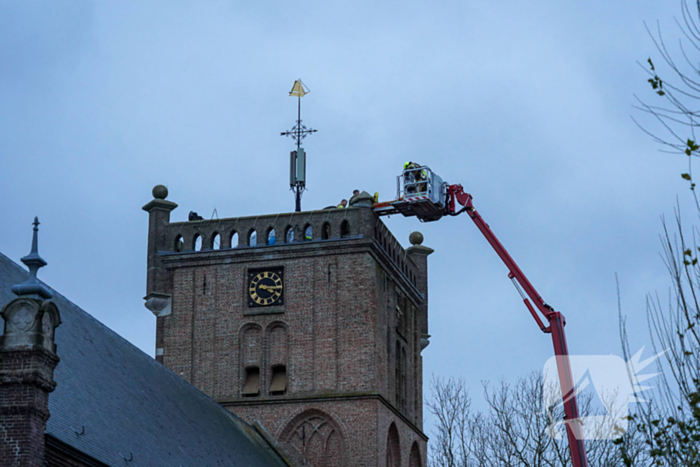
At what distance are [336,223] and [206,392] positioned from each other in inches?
252

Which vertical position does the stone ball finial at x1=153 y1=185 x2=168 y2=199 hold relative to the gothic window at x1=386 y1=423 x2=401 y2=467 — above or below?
above

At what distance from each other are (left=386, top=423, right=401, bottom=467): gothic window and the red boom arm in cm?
615

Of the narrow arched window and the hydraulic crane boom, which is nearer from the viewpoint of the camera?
the hydraulic crane boom

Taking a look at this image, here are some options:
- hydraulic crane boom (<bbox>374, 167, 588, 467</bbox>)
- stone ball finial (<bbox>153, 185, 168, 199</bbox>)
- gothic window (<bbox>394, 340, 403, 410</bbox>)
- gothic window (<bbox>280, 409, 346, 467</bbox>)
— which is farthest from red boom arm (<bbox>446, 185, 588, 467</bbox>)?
stone ball finial (<bbox>153, 185, 168, 199</bbox>)

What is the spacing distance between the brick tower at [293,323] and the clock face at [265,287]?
3cm

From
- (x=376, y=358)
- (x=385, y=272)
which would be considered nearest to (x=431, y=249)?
(x=385, y=272)

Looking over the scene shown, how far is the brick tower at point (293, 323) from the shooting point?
1487 inches

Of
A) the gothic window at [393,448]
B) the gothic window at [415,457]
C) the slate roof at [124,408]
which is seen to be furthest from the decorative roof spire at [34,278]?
the gothic window at [415,457]

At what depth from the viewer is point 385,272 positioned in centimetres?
4038

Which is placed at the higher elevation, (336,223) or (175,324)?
(336,223)

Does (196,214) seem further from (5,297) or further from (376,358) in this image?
(5,297)

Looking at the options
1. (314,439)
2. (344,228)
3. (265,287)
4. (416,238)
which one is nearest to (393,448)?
(314,439)

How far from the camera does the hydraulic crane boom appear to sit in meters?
34.5

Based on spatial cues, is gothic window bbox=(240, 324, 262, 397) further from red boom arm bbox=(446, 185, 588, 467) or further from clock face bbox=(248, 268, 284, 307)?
red boom arm bbox=(446, 185, 588, 467)
